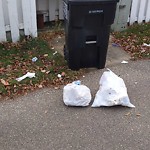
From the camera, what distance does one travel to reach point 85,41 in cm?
412

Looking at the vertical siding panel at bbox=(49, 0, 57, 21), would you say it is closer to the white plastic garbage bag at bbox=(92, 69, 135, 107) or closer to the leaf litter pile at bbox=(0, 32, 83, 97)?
the leaf litter pile at bbox=(0, 32, 83, 97)

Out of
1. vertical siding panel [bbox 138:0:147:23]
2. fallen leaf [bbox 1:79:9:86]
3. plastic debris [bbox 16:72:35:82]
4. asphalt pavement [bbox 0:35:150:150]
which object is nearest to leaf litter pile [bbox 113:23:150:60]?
vertical siding panel [bbox 138:0:147:23]

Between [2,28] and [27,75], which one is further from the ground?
[2,28]

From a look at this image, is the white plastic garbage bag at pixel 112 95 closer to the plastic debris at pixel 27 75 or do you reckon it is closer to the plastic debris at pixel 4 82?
the plastic debris at pixel 27 75

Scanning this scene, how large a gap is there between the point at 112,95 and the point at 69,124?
2.12ft

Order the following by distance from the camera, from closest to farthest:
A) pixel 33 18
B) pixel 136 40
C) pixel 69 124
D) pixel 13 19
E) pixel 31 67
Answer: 1. pixel 69 124
2. pixel 31 67
3. pixel 13 19
4. pixel 33 18
5. pixel 136 40

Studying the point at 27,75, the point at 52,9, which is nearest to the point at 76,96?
the point at 27,75

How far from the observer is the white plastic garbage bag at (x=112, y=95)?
3.54 metres

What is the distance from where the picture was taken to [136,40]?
17.8ft

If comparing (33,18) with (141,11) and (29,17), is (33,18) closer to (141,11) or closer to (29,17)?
(29,17)

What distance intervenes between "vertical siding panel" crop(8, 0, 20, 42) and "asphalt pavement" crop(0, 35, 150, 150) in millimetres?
1614

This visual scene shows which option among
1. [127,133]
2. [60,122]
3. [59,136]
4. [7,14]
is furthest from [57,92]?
[7,14]

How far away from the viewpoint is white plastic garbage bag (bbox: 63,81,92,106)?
355 cm

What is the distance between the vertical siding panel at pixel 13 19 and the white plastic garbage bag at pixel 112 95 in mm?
2143
